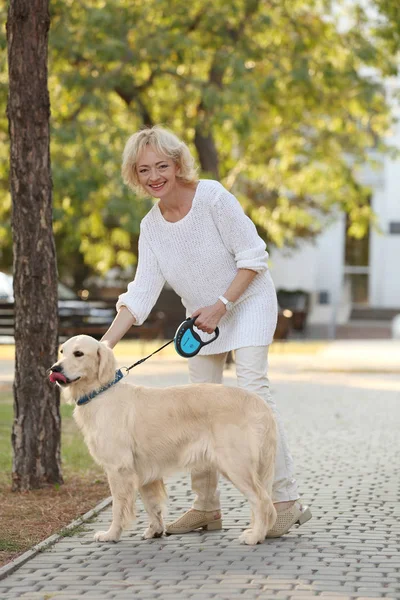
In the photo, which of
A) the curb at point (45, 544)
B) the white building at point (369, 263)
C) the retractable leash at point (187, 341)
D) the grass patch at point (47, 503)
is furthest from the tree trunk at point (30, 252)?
the white building at point (369, 263)

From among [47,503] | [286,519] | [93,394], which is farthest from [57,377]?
[47,503]

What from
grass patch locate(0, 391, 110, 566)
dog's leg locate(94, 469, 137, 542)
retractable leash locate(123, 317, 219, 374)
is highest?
retractable leash locate(123, 317, 219, 374)

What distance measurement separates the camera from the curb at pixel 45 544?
5646 millimetres

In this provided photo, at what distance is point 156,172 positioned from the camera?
636 cm

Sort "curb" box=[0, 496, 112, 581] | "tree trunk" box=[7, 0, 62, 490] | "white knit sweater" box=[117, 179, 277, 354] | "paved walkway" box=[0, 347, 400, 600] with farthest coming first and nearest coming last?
"tree trunk" box=[7, 0, 62, 490] → "white knit sweater" box=[117, 179, 277, 354] → "curb" box=[0, 496, 112, 581] → "paved walkway" box=[0, 347, 400, 600]

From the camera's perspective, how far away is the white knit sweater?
642 centimetres

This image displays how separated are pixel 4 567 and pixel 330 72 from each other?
58.5 ft

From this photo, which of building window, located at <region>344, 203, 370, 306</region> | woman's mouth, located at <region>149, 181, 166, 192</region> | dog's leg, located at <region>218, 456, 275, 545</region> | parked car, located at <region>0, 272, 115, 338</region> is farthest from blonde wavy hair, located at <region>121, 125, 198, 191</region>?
building window, located at <region>344, 203, 370, 306</region>

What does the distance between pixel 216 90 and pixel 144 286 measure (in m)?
15.1

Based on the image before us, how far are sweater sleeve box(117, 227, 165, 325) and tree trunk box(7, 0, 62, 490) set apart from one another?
1550 mm

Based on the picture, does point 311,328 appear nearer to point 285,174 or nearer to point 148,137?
point 285,174

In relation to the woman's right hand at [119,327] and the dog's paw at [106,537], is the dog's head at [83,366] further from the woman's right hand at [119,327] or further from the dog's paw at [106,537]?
the dog's paw at [106,537]

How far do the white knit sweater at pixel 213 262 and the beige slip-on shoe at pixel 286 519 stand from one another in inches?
35.7

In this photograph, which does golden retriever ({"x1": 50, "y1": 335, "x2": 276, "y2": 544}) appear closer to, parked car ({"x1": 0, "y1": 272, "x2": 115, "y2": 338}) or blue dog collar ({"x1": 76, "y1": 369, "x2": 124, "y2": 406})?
blue dog collar ({"x1": 76, "y1": 369, "x2": 124, "y2": 406})
